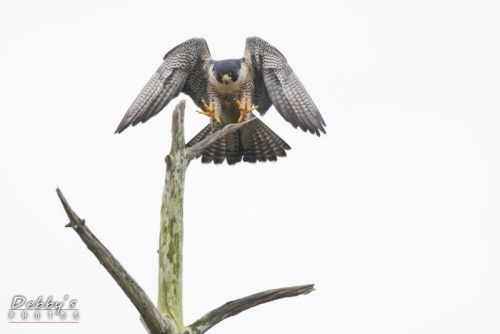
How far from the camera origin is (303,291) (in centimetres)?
776

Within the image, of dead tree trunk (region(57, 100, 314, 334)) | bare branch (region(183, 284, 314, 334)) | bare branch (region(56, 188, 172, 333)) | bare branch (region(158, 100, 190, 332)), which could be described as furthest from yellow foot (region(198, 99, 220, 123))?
bare branch (region(56, 188, 172, 333))

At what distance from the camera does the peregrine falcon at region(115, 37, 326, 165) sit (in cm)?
1047

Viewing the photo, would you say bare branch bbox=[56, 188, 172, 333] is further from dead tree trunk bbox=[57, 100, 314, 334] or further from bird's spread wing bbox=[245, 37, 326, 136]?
bird's spread wing bbox=[245, 37, 326, 136]

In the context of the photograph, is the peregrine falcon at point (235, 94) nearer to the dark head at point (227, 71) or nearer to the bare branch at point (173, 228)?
the dark head at point (227, 71)

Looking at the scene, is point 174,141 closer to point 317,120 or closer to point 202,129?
point 317,120

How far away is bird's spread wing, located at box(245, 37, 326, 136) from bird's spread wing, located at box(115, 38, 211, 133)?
61 cm

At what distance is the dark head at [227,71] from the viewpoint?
35.7ft

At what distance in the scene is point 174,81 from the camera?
36.1ft

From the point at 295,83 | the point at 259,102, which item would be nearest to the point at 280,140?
the point at 259,102

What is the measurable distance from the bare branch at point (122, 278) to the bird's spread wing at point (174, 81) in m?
3.30

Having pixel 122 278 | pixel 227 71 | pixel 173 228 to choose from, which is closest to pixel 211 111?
pixel 227 71

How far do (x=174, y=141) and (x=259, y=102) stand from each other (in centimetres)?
389

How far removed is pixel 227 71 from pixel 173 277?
3.92m

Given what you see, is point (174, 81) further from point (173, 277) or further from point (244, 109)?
point (173, 277)
